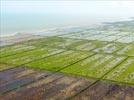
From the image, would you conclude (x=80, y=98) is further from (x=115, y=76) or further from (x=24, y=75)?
(x=24, y=75)

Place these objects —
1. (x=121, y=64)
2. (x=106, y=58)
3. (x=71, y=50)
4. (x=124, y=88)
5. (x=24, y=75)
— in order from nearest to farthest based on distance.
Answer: (x=124, y=88), (x=24, y=75), (x=121, y=64), (x=106, y=58), (x=71, y=50)

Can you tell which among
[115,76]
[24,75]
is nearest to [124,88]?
[115,76]

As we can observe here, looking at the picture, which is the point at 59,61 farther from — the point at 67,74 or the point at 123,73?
the point at 123,73

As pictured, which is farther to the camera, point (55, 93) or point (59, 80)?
point (59, 80)

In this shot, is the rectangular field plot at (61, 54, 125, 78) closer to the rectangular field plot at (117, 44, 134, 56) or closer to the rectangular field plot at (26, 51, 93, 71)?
the rectangular field plot at (26, 51, 93, 71)

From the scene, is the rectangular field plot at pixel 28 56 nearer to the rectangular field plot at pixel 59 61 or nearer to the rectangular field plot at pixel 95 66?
the rectangular field plot at pixel 59 61

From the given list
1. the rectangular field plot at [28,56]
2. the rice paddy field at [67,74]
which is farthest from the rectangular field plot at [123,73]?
the rectangular field plot at [28,56]

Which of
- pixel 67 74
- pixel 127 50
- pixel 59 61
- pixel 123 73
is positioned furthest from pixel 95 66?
pixel 127 50
